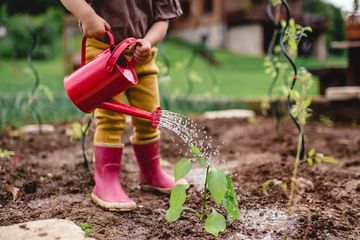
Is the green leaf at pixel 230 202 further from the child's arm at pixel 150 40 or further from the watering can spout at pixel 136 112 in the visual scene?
the child's arm at pixel 150 40

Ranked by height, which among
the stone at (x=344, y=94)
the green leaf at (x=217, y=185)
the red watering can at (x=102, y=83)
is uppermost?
the red watering can at (x=102, y=83)

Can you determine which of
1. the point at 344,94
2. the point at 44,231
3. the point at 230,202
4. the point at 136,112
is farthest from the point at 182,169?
the point at 344,94

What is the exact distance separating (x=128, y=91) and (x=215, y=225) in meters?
0.78

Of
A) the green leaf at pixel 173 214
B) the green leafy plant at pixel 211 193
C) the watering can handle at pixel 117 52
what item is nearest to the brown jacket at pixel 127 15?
the watering can handle at pixel 117 52

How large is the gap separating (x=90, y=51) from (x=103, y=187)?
1.76 feet

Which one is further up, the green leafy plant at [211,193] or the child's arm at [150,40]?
the child's arm at [150,40]

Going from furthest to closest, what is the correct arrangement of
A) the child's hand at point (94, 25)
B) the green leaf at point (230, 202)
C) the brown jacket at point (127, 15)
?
the brown jacket at point (127, 15) < the child's hand at point (94, 25) < the green leaf at point (230, 202)

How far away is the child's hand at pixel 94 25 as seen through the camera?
1.63 metres

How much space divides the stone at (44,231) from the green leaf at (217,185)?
383 millimetres

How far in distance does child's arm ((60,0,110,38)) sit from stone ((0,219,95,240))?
2.21 ft

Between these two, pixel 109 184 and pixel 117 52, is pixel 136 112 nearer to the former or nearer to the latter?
pixel 117 52

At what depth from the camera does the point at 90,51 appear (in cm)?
181

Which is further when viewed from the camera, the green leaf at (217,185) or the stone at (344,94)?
the stone at (344,94)

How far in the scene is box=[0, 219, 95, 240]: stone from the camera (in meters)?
1.30
